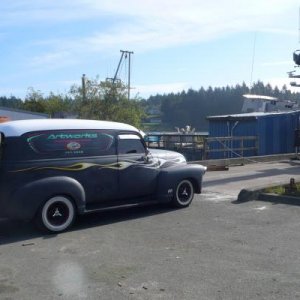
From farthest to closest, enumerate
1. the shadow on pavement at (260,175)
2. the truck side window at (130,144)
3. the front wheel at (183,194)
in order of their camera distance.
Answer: the shadow on pavement at (260,175)
the front wheel at (183,194)
the truck side window at (130,144)

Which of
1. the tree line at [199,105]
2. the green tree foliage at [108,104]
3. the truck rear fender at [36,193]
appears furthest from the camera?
the tree line at [199,105]

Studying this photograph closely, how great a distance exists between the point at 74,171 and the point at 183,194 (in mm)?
2651

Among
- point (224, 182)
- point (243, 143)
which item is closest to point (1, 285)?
point (224, 182)

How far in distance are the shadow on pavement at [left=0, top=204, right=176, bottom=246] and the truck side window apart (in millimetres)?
1164

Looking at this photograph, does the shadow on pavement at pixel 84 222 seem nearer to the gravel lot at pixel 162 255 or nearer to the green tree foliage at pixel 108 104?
the gravel lot at pixel 162 255

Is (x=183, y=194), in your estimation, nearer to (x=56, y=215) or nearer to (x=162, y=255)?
(x=56, y=215)

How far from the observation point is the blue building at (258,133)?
2478 cm

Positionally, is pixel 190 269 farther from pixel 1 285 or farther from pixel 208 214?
pixel 208 214

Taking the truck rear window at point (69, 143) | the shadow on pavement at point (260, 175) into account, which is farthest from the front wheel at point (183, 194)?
the shadow on pavement at point (260, 175)

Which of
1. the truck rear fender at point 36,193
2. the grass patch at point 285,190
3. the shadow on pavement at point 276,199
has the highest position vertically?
the truck rear fender at point 36,193

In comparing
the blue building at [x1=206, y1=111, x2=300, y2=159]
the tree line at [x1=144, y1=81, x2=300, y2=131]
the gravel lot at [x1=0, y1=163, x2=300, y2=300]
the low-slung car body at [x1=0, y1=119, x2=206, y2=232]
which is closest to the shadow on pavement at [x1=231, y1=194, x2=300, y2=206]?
the gravel lot at [x1=0, y1=163, x2=300, y2=300]

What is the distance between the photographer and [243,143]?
2509 centimetres

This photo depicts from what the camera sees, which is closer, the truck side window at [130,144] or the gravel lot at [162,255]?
the gravel lot at [162,255]

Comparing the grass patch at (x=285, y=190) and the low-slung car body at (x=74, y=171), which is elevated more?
the low-slung car body at (x=74, y=171)
